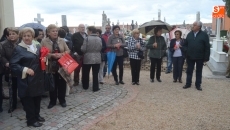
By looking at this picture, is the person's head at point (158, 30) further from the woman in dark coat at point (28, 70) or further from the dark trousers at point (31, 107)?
the dark trousers at point (31, 107)

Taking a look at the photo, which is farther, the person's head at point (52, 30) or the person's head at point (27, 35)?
the person's head at point (52, 30)

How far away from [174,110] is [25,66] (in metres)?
3.28

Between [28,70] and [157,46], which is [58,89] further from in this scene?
[157,46]

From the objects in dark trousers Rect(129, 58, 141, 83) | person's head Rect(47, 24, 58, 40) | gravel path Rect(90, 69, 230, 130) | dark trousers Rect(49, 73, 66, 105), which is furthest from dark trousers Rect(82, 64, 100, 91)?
person's head Rect(47, 24, 58, 40)

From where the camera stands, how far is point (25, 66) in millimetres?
3873

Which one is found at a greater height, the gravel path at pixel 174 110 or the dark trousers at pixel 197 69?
the dark trousers at pixel 197 69

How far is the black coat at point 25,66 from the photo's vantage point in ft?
12.5

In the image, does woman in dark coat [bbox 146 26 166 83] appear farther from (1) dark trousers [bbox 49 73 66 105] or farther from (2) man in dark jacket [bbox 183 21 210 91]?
(1) dark trousers [bbox 49 73 66 105]

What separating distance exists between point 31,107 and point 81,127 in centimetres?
96

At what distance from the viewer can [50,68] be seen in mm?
4766

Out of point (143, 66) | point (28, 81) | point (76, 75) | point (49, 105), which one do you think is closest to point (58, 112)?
point (49, 105)

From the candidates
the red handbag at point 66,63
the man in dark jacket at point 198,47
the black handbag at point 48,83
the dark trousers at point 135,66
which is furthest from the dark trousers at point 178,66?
the black handbag at point 48,83

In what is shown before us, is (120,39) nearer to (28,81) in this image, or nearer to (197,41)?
(197,41)

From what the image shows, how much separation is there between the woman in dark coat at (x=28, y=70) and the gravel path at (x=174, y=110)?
1.20m
